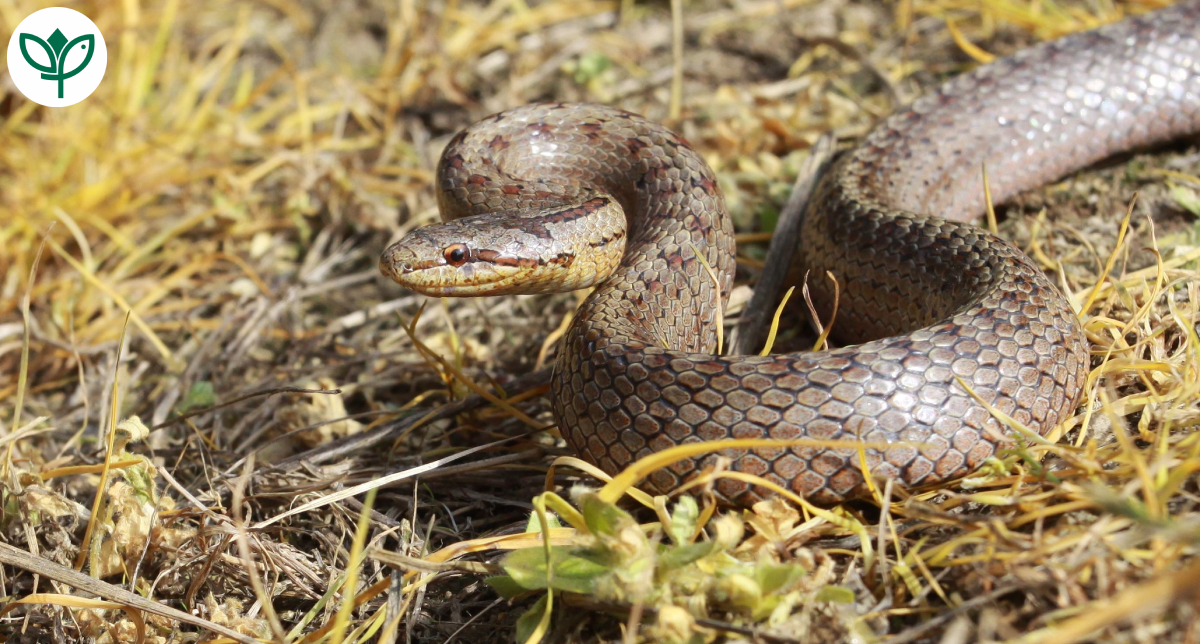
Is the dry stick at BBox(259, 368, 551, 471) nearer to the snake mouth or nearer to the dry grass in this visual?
the dry grass

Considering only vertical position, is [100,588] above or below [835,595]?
below

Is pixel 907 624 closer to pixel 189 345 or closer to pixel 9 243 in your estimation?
pixel 189 345

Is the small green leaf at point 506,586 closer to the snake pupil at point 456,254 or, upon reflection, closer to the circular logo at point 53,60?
the snake pupil at point 456,254

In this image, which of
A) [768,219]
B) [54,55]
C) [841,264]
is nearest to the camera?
[841,264]

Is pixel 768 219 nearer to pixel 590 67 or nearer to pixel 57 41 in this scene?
pixel 590 67

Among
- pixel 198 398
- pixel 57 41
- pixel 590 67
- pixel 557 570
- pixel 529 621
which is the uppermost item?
pixel 57 41

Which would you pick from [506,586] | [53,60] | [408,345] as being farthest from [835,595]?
[53,60]

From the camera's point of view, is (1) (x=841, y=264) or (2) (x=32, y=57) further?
(2) (x=32, y=57)

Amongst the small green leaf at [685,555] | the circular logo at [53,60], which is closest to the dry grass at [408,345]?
the small green leaf at [685,555]
